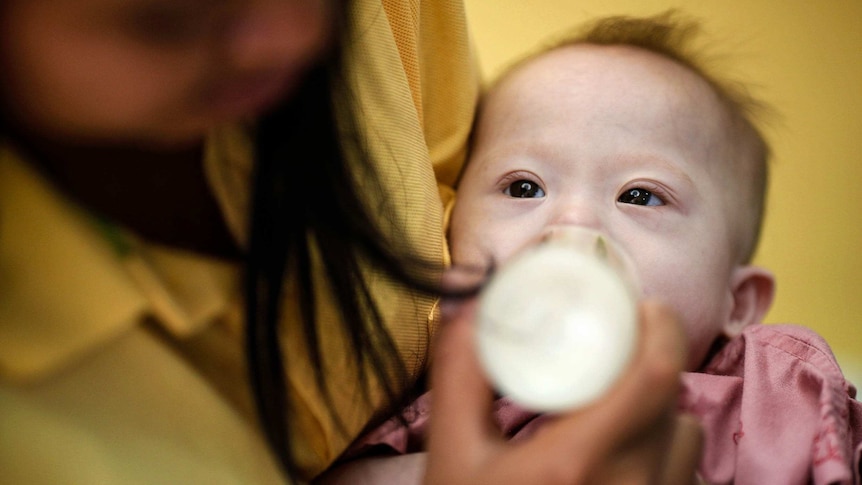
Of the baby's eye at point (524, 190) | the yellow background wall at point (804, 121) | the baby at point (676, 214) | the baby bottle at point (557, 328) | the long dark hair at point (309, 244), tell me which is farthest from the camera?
the yellow background wall at point (804, 121)

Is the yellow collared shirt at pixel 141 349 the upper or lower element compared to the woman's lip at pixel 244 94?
lower

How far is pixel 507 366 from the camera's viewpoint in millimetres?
325

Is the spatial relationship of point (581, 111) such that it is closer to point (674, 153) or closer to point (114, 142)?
point (674, 153)

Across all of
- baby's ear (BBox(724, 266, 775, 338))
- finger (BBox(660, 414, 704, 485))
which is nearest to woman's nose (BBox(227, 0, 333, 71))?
finger (BBox(660, 414, 704, 485))

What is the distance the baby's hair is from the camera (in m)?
0.73

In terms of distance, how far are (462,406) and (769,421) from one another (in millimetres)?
321

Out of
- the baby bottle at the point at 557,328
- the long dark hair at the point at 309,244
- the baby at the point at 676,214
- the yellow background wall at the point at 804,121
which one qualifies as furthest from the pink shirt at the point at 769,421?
the yellow background wall at the point at 804,121

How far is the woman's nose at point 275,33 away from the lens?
1.07 feet

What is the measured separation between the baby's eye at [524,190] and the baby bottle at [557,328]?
0.32 m

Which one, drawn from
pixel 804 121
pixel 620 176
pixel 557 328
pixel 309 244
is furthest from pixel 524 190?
pixel 804 121

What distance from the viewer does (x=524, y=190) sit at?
2.15 feet

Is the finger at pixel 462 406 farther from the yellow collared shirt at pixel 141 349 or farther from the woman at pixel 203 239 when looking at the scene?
the yellow collared shirt at pixel 141 349

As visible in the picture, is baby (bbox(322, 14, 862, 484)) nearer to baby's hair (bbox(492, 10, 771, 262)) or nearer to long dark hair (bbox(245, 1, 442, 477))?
baby's hair (bbox(492, 10, 771, 262))

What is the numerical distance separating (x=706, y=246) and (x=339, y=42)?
391mm
